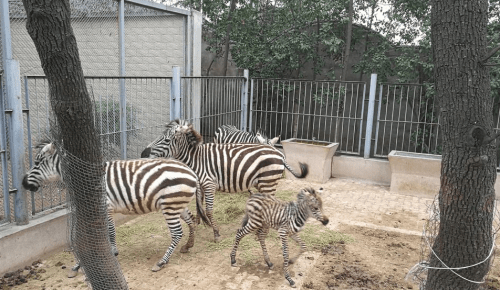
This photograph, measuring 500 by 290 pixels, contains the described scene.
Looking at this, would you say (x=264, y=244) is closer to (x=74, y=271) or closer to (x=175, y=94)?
(x=74, y=271)

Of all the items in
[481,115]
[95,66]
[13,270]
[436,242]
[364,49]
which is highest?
[364,49]

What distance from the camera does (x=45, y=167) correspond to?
472 centimetres

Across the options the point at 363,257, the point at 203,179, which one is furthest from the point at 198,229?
the point at 363,257

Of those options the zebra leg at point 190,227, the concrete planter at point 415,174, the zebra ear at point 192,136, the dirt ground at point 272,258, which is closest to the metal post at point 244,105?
the dirt ground at point 272,258

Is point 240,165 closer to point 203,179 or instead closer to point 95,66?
point 203,179

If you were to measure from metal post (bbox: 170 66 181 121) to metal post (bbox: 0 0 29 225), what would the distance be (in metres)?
2.71

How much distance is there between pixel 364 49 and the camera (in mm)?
10891

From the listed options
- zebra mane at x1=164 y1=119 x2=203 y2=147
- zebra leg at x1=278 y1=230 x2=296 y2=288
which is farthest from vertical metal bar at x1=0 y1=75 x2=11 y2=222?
zebra leg at x1=278 y1=230 x2=296 y2=288

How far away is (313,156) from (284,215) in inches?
175

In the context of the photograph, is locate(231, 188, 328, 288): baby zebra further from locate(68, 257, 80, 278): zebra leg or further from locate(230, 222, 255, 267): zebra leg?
locate(68, 257, 80, 278): zebra leg

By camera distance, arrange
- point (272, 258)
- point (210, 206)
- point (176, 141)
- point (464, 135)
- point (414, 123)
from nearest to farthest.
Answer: point (464, 135) → point (272, 258) → point (210, 206) → point (176, 141) → point (414, 123)

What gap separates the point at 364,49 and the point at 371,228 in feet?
20.8

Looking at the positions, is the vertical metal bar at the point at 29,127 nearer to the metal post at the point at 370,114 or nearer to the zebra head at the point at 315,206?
the zebra head at the point at 315,206

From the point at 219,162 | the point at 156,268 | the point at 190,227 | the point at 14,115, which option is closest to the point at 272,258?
the point at 190,227
